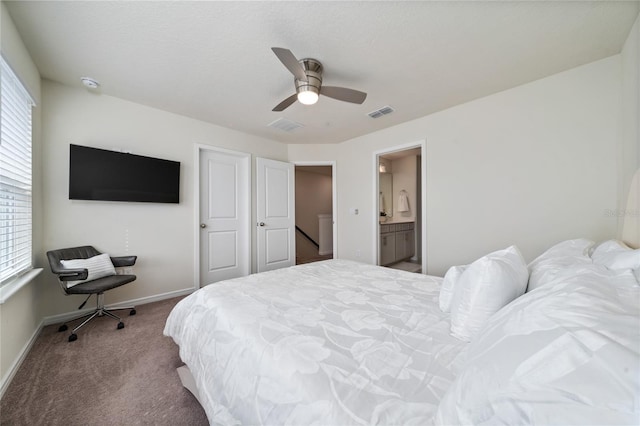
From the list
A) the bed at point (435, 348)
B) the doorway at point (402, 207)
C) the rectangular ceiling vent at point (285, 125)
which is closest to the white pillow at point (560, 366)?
the bed at point (435, 348)

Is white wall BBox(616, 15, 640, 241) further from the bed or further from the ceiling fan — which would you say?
the ceiling fan

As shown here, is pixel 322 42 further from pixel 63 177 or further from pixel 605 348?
pixel 63 177

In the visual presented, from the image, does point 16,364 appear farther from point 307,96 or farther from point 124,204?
point 307,96

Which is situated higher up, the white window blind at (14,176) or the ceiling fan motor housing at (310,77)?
the ceiling fan motor housing at (310,77)

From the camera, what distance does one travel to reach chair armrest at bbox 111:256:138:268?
101 inches

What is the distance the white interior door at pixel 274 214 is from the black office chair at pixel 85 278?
1789 millimetres

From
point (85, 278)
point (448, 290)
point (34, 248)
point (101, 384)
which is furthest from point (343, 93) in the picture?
point (34, 248)

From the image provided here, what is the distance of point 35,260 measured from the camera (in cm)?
220

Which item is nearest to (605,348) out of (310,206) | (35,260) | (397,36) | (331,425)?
(331,425)

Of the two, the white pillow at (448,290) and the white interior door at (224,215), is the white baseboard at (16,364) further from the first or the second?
the white pillow at (448,290)

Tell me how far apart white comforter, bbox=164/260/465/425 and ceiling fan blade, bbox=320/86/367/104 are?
1.64 metres

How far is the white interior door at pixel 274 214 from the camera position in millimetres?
3971

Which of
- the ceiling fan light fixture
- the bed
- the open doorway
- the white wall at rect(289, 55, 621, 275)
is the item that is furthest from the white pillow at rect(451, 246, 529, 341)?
the open doorway

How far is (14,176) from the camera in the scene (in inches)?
70.4
